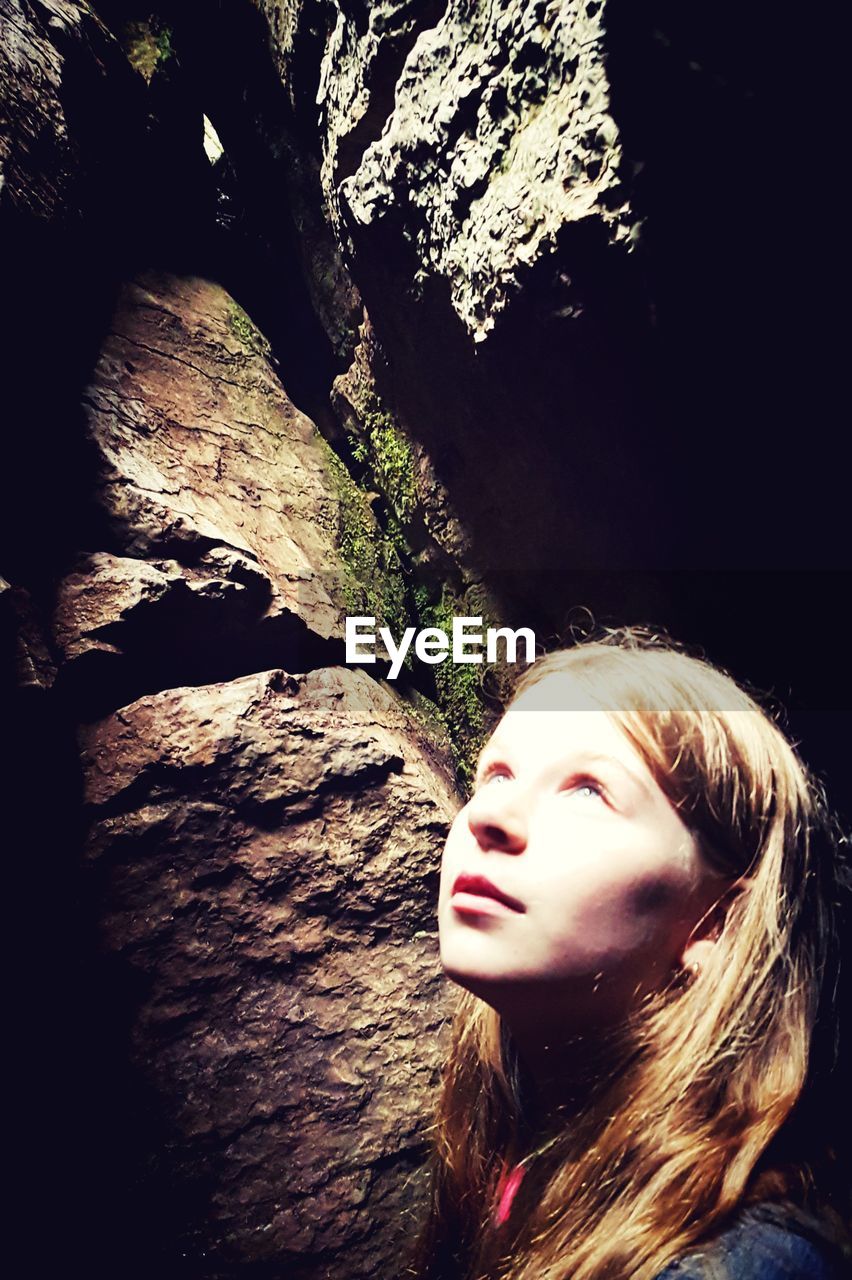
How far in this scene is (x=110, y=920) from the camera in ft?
5.88

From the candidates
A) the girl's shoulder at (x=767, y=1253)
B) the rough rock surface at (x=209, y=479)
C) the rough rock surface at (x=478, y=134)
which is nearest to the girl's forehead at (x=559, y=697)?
the girl's shoulder at (x=767, y=1253)

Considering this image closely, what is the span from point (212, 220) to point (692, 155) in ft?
7.44

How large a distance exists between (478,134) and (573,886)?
70.2 inches

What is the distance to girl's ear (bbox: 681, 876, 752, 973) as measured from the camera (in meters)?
1.17

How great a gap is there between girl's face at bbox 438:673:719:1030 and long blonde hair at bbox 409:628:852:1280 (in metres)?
0.05

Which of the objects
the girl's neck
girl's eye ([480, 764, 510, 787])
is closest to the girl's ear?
the girl's neck

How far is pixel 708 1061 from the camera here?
3.69ft

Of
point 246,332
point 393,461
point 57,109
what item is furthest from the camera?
point 246,332

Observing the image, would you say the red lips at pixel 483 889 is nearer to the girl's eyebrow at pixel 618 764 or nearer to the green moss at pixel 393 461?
the girl's eyebrow at pixel 618 764

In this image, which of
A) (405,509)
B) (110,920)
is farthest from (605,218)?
(110,920)

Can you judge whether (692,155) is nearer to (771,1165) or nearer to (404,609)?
(404,609)

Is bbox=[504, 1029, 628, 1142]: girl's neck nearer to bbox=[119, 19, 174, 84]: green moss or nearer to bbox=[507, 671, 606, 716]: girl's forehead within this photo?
bbox=[507, 671, 606, 716]: girl's forehead

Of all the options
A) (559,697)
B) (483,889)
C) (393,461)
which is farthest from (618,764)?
(393,461)

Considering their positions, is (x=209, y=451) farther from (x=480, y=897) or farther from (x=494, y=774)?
(x=480, y=897)
